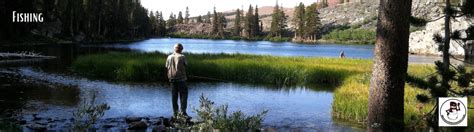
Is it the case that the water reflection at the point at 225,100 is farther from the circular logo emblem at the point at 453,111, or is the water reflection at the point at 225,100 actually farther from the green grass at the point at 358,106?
the circular logo emblem at the point at 453,111

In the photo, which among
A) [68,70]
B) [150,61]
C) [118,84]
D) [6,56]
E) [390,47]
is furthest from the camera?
[6,56]

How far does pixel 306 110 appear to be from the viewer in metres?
20.7

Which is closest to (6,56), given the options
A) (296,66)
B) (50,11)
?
(296,66)

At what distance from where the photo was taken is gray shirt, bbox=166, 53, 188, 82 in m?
16.4

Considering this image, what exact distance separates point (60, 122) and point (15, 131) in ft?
14.0

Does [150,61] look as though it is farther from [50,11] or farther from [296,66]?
[50,11]

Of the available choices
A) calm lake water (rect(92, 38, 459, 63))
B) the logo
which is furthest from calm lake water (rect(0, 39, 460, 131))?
calm lake water (rect(92, 38, 459, 63))

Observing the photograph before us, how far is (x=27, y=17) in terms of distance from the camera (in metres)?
86.7

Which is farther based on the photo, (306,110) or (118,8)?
(118,8)

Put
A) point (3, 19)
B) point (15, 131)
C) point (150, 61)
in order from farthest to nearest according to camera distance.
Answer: point (3, 19) → point (150, 61) → point (15, 131)

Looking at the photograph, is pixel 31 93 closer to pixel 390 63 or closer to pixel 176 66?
pixel 176 66

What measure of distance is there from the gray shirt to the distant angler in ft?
235

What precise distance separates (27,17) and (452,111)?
88233mm

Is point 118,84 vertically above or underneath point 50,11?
underneath
